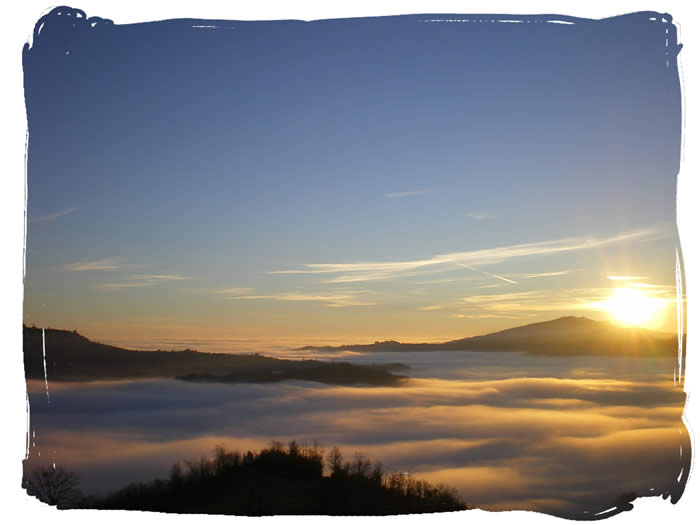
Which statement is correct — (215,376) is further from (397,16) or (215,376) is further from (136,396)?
(397,16)

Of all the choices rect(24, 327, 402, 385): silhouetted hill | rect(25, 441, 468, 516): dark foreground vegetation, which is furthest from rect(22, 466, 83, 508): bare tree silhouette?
rect(24, 327, 402, 385): silhouetted hill

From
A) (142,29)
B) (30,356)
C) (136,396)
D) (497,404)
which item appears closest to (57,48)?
(142,29)

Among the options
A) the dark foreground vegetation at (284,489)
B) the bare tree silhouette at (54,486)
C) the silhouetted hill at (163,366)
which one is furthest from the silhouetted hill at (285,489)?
the silhouetted hill at (163,366)

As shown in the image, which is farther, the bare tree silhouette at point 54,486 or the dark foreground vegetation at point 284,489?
the bare tree silhouette at point 54,486

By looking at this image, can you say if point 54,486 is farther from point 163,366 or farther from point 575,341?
point 575,341

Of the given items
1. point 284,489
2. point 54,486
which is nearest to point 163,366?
point 54,486

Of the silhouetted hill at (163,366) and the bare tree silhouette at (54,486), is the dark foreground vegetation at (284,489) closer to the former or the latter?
the bare tree silhouette at (54,486)

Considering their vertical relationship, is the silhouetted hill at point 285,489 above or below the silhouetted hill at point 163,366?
below
